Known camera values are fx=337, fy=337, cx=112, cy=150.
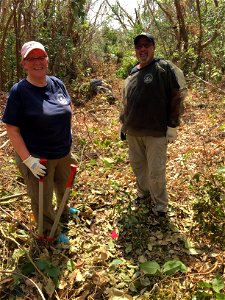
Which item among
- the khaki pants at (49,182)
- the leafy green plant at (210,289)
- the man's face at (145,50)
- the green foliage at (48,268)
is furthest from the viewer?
the man's face at (145,50)

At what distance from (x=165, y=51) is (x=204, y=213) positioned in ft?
24.1

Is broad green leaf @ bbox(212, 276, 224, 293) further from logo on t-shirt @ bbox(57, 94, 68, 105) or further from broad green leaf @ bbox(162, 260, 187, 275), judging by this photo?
logo on t-shirt @ bbox(57, 94, 68, 105)

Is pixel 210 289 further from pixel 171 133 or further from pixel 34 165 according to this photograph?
pixel 34 165

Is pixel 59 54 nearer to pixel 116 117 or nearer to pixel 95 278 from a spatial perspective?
pixel 116 117

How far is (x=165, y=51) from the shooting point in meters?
9.74

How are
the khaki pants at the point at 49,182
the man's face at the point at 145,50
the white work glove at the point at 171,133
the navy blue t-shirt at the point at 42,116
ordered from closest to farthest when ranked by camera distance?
1. the navy blue t-shirt at the point at 42,116
2. the khaki pants at the point at 49,182
3. the man's face at the point at 145,50
4. the white work glove at the point at 171,133

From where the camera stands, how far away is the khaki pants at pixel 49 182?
2908 millimetres

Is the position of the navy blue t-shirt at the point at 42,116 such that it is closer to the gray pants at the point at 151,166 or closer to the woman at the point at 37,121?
the woman at the point at 37,121

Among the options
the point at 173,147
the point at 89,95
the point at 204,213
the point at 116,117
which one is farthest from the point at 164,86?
the point at 89,95

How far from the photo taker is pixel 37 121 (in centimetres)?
273

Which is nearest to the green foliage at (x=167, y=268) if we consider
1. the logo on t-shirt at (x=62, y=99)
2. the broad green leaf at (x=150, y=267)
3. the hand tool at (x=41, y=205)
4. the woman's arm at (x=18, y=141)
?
the broad green leaf at (x=150, y=267)

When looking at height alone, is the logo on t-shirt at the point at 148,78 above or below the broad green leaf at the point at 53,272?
above

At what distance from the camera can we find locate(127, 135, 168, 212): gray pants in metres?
3.34

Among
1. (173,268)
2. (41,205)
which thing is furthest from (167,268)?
(41,205)
